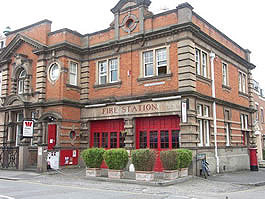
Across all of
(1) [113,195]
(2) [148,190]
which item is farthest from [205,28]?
(1) [113,195]

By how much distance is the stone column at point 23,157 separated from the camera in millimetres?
20797

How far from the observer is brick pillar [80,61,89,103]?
23234 millimetres

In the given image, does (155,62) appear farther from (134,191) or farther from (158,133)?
(134,191)

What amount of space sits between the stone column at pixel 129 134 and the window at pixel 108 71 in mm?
3599

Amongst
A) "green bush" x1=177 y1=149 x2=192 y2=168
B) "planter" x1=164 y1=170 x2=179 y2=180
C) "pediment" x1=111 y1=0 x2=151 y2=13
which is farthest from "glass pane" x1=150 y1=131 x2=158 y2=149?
"pediment" x1=111 y1=0 x2=151 y2=13

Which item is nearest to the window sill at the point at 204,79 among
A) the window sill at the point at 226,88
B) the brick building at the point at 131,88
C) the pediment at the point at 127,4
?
the brick building at the point at 131,88

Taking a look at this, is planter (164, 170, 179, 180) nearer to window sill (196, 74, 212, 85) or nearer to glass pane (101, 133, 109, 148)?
window sill (196, 74, 212, 85)

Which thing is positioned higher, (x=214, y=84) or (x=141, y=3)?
(x=141, y=3)

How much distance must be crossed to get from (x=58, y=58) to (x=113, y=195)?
14092mm

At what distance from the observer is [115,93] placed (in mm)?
21703

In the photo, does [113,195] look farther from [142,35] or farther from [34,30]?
[34,30]

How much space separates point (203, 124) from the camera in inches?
771

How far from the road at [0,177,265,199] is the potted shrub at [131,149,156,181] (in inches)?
36.3

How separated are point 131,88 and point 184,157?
686 centimetres
